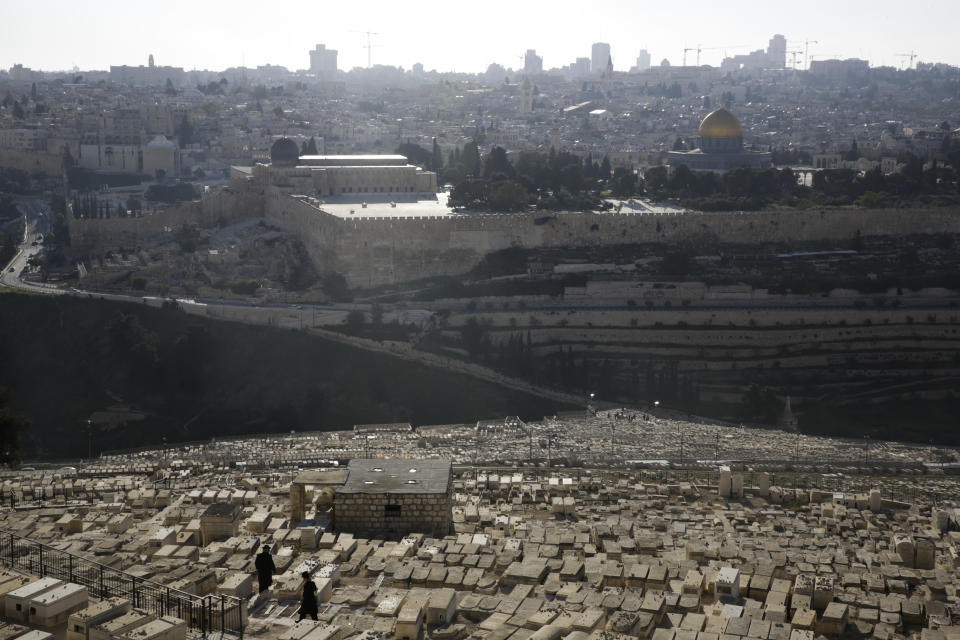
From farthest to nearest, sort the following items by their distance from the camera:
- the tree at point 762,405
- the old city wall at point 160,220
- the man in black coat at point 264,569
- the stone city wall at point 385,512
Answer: the old city wall at point 160,220, the tree at point 762,405, the stone city wall at point 385,512, the man in black coat at point 264,569

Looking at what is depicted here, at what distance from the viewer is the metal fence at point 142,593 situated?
1002cm

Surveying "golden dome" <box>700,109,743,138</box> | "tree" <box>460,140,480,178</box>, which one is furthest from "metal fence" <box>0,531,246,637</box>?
"golden dome" <box>700,109,743,138</box>

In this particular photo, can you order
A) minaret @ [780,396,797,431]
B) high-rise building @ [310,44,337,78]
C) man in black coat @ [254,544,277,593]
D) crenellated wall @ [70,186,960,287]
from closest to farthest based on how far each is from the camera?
1. man in black coat @ [254,544,277,593]
2. minaret @ [780,396,797,431]
3. crenellated wall @ [70,186,960,287]
4. high-rise building @ [310,44,337,78]

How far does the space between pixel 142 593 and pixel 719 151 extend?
41.4 metres

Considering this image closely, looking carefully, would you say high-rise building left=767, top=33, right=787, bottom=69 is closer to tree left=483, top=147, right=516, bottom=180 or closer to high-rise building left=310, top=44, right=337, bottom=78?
high-rise building left=310, top=44, right=337, bottom=78

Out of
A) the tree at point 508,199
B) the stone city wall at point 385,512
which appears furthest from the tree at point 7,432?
the tree at point 508,199

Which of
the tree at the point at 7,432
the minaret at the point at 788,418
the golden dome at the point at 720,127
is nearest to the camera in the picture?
the tree at the point at 7,432

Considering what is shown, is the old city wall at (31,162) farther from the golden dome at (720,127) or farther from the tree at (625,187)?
the golden dome at (720,127)

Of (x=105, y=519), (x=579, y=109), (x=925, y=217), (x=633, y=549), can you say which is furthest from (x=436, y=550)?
(x=579, y=109)

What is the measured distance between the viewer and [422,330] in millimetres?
29859

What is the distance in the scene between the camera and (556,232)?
3503 centimetres

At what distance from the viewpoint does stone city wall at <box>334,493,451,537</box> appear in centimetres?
1448

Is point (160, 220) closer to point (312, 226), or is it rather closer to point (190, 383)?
point (312, 226)

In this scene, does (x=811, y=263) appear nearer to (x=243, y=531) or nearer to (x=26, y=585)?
(x=243, y=531)
